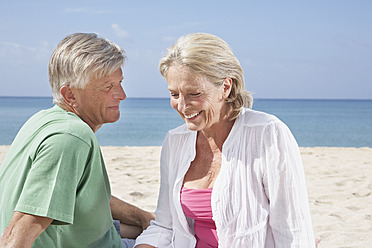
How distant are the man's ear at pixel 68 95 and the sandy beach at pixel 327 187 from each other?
8.23ft

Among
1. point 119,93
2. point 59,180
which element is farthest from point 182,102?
point 59,180

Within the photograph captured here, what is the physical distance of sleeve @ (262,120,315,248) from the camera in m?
2.14

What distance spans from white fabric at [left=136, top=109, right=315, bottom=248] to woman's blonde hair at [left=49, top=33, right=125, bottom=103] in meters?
0.75

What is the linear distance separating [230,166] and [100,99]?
0.76m

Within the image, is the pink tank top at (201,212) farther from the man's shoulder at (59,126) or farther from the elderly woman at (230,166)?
the man's shoulder at (59,126)

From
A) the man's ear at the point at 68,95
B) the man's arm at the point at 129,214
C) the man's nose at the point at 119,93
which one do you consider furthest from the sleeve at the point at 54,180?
the man's arm at the point at 129,214

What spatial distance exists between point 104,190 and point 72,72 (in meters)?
0.59

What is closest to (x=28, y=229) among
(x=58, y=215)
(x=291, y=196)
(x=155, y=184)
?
(x=58, y=215)

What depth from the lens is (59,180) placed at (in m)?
1.79

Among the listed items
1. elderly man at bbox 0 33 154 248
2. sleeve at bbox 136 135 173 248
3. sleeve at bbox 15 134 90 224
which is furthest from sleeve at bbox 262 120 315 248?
sleeve at bbox 15 134 90 224

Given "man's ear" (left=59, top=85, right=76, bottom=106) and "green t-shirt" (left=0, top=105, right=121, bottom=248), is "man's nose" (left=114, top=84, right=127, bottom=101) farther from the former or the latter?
"green t-shirt" (left=0, top=105, right=121, bottom=248)

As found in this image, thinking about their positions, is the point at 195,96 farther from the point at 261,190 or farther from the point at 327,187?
the point at 327,187

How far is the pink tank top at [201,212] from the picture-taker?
232cm

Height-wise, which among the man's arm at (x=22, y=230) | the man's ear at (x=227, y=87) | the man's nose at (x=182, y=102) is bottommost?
the man's arm at (x=22, y=230)
